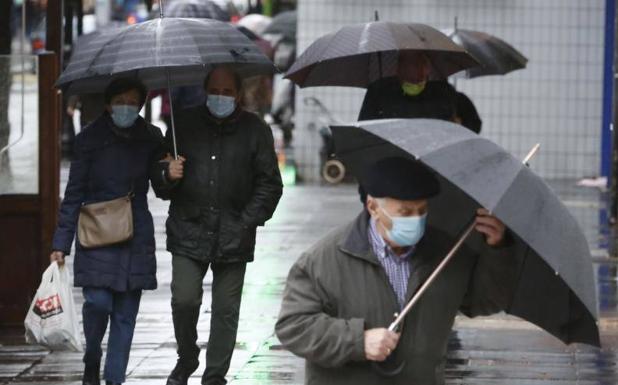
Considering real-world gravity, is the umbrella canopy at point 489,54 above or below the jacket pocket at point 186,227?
above

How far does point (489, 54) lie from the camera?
11875mm

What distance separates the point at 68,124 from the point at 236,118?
1625 centimetres

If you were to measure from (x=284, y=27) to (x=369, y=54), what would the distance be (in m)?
19.3

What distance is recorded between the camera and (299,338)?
460 cm

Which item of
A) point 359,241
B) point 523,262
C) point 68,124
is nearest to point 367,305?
point 359,241

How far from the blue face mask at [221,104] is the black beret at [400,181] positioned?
3.41 meters

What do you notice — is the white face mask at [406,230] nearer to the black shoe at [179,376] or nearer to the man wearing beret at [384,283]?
the man wearing beret at [384,283]

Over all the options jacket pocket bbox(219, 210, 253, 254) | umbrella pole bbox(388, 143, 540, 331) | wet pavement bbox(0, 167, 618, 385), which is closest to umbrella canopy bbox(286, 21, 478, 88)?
jacket pocket bbox(219, 210, 253, 254)

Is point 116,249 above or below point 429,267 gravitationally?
below

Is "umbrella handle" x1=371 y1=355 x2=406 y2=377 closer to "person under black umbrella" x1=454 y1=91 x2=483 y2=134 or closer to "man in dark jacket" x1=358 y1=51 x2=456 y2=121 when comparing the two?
"man in dark jacket" x1=358 y1=51 x2=456 y2=121

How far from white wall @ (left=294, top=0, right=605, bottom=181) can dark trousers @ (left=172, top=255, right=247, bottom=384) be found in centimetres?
1216

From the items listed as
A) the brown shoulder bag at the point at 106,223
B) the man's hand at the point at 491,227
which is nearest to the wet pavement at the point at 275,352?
the brown shoulder bag at the point at 106,223

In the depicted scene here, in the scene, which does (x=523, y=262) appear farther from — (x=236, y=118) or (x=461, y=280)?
(x=236, y=118)

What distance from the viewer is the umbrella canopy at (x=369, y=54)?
28.1 ft
